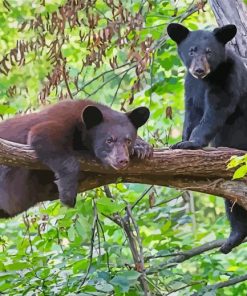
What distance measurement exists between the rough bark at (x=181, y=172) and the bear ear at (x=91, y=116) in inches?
8.3

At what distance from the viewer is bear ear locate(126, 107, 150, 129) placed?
5.16 metres

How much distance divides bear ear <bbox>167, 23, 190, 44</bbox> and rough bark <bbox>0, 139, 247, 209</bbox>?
1242mm

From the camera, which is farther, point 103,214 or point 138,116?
point 103,214

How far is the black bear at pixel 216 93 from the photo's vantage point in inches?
221

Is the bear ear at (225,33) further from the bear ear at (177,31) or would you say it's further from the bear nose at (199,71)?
the bear nose at (199,71)

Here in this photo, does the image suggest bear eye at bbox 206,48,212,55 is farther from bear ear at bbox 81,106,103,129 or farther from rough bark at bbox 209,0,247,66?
bear ear at bbox 81,106,103,129

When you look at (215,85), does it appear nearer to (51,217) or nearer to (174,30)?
(174,30)

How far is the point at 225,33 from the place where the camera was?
19.0 feet

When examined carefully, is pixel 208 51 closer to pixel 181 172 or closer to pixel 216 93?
pixel 216 93

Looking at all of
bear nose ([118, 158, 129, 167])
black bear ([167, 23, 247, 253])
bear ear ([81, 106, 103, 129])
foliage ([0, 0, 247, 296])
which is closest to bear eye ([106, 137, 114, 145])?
bear ear ([81, 106, 103, 129])

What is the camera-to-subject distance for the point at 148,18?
7512 mm

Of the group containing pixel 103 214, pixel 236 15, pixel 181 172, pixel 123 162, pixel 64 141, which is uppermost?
pixel 236 15

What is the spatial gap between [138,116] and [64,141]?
644 millimetres

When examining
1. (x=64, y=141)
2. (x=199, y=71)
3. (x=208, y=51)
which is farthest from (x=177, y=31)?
(x=64, y=141)
